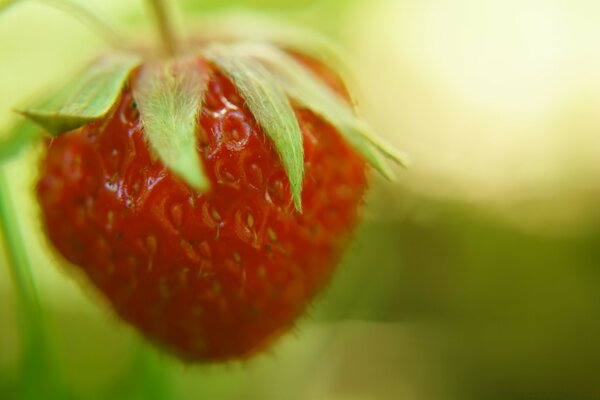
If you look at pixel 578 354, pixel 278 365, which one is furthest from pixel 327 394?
pixel 578 354

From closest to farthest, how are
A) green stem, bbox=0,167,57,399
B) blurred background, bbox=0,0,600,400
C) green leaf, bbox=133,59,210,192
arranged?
green leaf, bbox=133,59,210,192 → green stem, bbox=0,167,57,399 → blurred background, bbox=0,0,600,400

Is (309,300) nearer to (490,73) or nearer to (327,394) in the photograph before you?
(327,394)

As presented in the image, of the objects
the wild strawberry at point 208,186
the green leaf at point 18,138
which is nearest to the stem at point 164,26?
the wild strawberry at point 208,186

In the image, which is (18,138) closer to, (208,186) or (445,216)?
(208,186)

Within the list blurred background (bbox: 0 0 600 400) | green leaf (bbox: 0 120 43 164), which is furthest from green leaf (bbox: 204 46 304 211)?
blurred background (bbox: 0 0 600 400)

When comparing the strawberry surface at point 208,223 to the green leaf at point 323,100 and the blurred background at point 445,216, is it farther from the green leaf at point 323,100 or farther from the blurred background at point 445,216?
the blurred background at point 445,216

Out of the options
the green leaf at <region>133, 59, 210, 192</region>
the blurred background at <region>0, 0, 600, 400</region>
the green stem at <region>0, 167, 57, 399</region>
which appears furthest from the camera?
the blurred background at <region>0, 0, 600, 400</region>

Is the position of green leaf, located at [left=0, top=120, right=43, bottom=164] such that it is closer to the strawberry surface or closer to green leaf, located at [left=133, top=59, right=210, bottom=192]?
the strawberry surface
